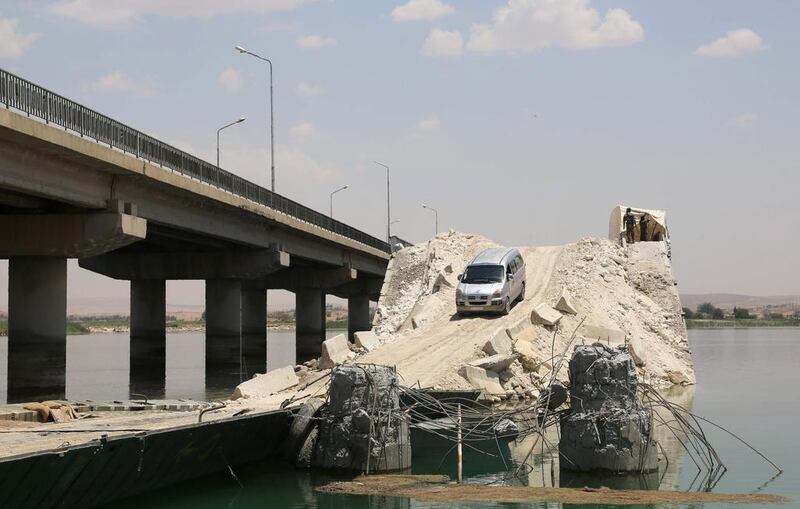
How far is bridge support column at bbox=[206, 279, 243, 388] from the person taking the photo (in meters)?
60.8

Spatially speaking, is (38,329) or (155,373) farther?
(155,373)

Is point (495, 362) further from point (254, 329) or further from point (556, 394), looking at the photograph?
point (254, 329)

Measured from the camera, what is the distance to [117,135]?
3809cm

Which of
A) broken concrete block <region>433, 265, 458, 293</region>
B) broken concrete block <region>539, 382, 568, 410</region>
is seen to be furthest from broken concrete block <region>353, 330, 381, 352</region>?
broken concrete block <region>539, 382, 568, 410</region>

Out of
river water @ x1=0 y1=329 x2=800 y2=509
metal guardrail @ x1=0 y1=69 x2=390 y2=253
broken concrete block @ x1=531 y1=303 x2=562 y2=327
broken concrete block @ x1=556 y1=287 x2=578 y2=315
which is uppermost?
metal guardrail @ x1=0 y1=69 x2=390 y2=253

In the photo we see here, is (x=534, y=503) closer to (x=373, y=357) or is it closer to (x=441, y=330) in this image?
(x=373, y=357)

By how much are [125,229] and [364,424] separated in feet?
62.4

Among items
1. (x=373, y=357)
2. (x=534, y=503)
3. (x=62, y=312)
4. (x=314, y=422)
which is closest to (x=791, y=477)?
(x=534, y=503)

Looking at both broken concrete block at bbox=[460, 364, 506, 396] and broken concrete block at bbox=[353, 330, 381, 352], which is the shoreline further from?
broken concrete block at bbox=[460, 364, 506, 396]

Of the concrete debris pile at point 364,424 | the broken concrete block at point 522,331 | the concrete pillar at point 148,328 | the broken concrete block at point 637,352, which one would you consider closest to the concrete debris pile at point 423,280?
the broken concrete block at point 522,331

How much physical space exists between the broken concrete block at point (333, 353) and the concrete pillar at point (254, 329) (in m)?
29.8

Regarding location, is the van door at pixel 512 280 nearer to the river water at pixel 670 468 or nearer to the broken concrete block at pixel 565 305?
the broken concrete block at pixel 565 305

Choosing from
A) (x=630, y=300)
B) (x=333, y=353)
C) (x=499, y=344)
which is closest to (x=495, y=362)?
(x=499, y=344)

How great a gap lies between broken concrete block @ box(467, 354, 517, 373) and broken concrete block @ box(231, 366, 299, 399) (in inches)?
226
